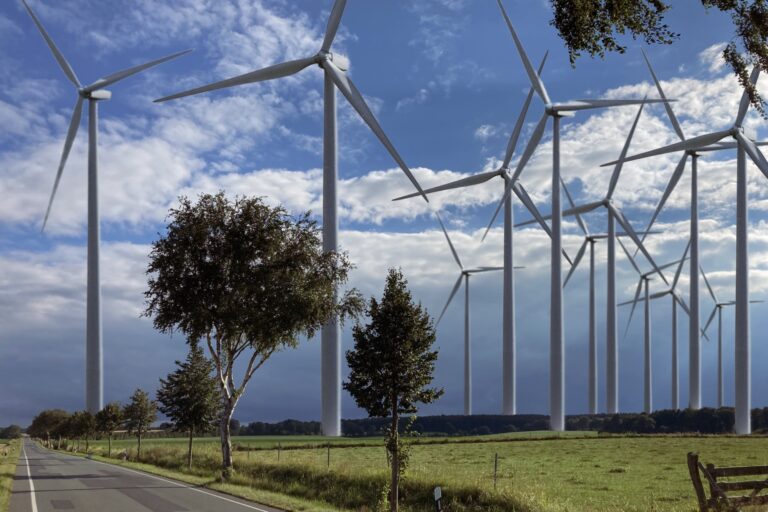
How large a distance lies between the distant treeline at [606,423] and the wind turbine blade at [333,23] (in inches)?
1921

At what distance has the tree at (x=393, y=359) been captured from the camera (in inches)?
1222

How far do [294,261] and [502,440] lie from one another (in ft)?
143

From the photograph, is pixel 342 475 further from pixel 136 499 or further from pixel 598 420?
pixel 598 420

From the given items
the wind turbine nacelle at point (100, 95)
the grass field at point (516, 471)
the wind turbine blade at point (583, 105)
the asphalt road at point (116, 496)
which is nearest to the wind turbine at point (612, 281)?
the wind turbine blade at point (583, 105)

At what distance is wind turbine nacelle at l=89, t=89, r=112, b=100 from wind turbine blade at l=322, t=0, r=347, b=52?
3451cm

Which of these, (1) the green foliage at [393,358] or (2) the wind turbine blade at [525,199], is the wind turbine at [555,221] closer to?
(2) the wind turbine blade at [525,199]

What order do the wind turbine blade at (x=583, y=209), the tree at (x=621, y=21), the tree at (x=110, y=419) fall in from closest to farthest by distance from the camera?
the tree at (x=621, y=21), the tree at (x=110, y=419), the wind turbine blade at (x=583, y=209)

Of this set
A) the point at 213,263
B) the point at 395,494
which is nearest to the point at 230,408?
the point at 213,263

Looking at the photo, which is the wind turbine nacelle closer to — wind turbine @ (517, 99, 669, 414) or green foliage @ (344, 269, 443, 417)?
wind turbine @ (517, 99, 669, 414)

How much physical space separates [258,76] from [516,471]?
40724 mm

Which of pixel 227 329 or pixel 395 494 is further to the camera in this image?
pixel 227 329

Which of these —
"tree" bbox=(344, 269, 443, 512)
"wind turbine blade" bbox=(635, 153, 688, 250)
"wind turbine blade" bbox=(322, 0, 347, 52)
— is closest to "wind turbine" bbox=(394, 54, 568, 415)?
"wind turbine blade" bbox=(635, 153, 688, 250)

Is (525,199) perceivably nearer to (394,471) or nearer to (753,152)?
(753,152)

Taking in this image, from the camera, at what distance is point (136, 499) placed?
1256 inches
